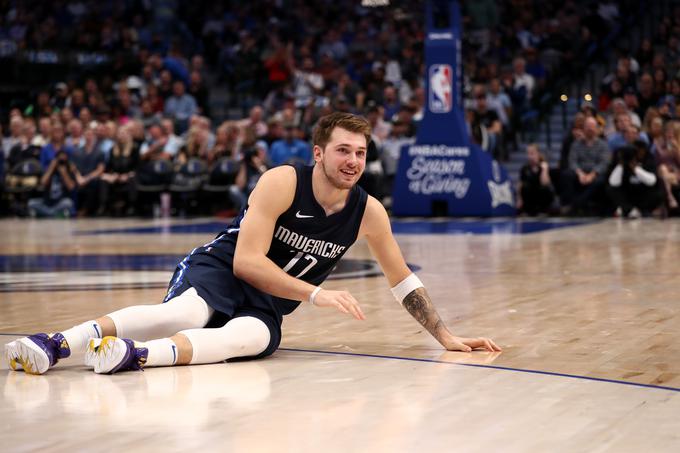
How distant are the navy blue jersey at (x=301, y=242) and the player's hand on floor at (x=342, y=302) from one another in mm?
487

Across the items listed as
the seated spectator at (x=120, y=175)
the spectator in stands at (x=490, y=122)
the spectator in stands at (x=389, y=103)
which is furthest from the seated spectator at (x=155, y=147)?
the spectator in stands at (x=490, y=122)

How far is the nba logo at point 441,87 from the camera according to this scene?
54.5ft

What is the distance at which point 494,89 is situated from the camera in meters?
19.1

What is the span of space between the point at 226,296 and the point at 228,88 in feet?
60.8

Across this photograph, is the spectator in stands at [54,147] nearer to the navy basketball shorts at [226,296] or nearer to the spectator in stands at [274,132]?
the spectator in stands at [274,132]

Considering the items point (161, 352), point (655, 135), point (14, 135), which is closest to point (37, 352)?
point (161, 352)

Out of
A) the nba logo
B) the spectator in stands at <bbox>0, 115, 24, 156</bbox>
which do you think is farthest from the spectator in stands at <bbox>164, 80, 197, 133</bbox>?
the nba logo

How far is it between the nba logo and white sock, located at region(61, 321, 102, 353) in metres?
12.0

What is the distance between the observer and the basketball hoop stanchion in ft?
54.6

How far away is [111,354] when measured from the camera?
15.9 ft

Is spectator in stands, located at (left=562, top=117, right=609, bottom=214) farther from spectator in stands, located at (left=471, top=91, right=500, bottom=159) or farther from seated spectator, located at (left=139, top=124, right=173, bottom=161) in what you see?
seated spectator, located at (left=139, top=124, right=173, bottom=161)

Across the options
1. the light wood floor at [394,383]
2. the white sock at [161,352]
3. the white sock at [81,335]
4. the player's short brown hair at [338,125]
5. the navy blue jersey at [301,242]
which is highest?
the player's short brown hair at [338,125]

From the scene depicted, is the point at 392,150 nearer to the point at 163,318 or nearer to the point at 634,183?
the point at 634,183

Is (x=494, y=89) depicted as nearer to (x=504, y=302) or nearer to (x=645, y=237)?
(x=645, y=237)
